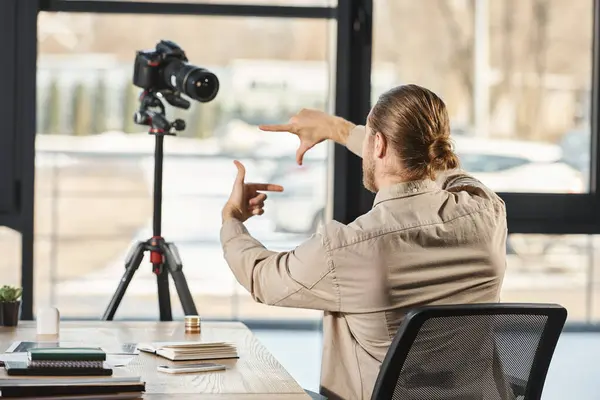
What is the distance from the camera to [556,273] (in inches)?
193

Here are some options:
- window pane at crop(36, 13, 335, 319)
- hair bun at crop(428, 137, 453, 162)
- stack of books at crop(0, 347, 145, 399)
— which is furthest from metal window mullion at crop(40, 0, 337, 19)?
stack of books at crop(0, 347, 145, 399)

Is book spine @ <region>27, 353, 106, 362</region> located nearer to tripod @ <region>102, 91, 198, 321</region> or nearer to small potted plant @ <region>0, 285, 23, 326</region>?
small potted plant @ <region>0, 285, 23, 326</region>

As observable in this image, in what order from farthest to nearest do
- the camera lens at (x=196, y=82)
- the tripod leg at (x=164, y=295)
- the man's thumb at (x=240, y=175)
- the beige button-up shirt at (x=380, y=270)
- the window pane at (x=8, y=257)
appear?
the window pane at (x=8, y=257), the tripod leg at (x=164, y=295), the camera lens at (x=196, y=82), the man's thumb at (x=240, y=175), the beige button-up shirt at (x=380, y=270)

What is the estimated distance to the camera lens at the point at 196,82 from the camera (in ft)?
10.3

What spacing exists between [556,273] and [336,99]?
163 cm

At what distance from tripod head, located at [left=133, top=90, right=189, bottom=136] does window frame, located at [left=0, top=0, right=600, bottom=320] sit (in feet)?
2.29

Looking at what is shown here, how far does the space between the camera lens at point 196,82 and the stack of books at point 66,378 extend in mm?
1443

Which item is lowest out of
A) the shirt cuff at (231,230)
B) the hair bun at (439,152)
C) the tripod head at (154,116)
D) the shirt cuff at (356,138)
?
the shirt cuff at (231,230)

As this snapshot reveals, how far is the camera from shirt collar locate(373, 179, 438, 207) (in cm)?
210

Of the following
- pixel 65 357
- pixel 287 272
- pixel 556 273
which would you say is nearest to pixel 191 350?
pixel 287 272

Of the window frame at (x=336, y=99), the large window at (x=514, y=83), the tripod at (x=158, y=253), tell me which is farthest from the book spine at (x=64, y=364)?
the large window at (x=514, y=83)

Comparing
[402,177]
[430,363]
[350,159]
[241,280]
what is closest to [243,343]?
[241,280]

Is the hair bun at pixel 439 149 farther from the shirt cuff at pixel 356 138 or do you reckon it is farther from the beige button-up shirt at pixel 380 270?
the shirt cuff at pixel 356 138

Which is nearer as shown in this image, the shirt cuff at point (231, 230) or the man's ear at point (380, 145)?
the man's ear at point (380, 145)
